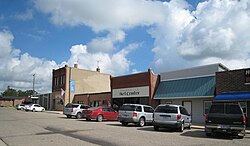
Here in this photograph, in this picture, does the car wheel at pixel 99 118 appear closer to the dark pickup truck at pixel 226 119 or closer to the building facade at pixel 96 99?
the building facade at pixel 96 99

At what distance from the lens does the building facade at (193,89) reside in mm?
26781

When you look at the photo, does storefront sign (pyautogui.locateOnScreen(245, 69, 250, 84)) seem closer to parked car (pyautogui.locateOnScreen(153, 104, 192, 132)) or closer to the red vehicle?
parked car (pyautogui.locateOnScreen(153, 104, 192, 132))

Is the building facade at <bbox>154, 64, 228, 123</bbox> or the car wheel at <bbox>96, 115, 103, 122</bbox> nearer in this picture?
the building facade at <bbox>154, 64, 228, 123</bbox>

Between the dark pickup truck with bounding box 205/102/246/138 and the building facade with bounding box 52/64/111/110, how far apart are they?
145 ft

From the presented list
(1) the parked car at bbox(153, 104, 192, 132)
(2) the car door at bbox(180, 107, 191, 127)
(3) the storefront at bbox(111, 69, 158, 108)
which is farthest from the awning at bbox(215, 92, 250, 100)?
(3) the storefront at bbox(111, 69, 158, 108)

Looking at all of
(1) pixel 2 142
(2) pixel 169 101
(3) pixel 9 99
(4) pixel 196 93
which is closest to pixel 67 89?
(2) pixel 169 101

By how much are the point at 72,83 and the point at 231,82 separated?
4039cm

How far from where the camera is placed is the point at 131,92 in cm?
3556

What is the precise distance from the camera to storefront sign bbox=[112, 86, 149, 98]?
109 feet

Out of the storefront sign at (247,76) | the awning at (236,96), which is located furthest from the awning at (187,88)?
the storefront sign at (247,76)

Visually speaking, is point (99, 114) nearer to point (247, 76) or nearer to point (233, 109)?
point (247, 76)

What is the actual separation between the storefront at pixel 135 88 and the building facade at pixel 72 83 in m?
20.6

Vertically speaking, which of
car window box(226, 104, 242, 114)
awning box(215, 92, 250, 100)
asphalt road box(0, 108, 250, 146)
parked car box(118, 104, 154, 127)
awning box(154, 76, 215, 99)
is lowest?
asphalt road box(0, 108, 250, 146)

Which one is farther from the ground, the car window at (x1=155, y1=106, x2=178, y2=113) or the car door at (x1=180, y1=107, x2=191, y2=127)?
the car window at (x1=155, y1=106, x2=178, y2=113)
